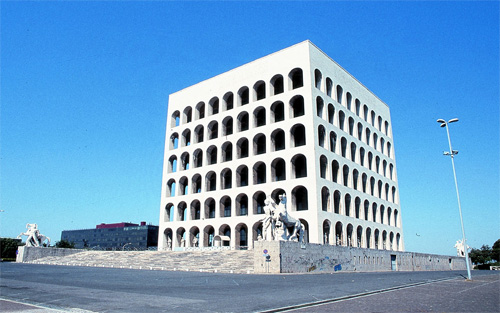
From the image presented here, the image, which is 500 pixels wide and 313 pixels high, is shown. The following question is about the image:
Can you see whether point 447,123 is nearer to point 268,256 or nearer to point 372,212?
point 268,256

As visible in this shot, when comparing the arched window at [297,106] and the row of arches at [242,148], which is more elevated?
the arched window at [297,106]

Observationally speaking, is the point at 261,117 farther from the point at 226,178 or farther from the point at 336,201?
the point at 336,201

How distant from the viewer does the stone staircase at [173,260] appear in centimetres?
2943

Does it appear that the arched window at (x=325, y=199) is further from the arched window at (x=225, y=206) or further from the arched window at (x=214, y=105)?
the arched window at (x=214, y=105)

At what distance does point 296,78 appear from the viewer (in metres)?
50.4

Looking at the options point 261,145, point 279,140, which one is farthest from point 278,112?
point 261,145

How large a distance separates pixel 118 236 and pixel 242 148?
358 feet

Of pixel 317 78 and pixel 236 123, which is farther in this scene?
pixel 236 123

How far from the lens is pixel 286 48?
4772cm

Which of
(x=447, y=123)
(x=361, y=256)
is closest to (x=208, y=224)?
(x=361, y=256)

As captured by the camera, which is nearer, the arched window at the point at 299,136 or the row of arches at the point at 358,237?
the row of arches at the point at 358,237

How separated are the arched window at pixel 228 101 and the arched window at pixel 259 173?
1011 centimetres

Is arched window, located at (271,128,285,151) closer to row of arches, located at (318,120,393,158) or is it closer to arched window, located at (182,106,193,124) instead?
row of arches, located at (318,120,393,158)

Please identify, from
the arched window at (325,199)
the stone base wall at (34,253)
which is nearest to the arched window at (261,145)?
the arched window at (325,199)
